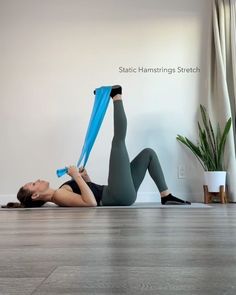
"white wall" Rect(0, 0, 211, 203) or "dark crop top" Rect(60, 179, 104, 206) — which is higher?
"white wall" Rect(0, 0, 211, 203)

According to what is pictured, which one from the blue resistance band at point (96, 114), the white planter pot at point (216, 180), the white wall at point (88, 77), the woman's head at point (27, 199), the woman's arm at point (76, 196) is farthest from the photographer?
the white wall at point (88, 77)

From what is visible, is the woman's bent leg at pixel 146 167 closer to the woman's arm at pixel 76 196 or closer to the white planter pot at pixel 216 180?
A: the woman's arm at pixel 76 196

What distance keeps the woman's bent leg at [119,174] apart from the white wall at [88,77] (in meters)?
1.10

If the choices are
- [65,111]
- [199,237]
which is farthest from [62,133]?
[199,237]

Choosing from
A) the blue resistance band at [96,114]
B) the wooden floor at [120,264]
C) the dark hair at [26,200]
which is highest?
the blue resistance band at [96,114]

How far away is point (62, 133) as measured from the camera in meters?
4.22

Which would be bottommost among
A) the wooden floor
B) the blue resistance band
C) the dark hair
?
the dark hair

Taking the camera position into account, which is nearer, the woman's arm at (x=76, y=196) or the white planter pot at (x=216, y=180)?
the woman's arm at (x=76, y=196)

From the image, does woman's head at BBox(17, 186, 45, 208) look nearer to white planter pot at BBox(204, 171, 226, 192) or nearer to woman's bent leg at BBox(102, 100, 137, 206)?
woman's bent leg at BBox(102, 100, 137, 206)

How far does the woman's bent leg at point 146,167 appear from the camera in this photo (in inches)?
129

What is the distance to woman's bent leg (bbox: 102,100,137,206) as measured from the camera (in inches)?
116

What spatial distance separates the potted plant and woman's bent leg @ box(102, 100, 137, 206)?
1.04 m

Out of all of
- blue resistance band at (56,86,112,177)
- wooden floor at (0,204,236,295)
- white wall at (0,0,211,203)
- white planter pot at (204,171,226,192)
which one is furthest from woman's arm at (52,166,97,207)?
wooden floor at (0,204,236,295)

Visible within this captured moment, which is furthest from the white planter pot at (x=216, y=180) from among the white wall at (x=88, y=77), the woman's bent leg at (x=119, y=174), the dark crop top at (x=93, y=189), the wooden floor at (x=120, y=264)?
the wooden floor at (x=120, y=264)
